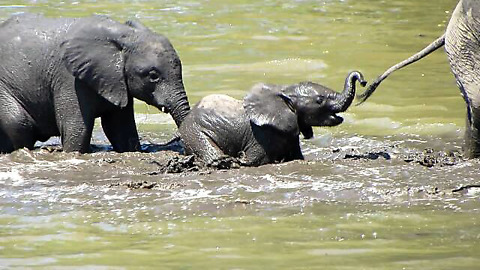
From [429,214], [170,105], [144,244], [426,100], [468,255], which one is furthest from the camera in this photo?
[426,100]

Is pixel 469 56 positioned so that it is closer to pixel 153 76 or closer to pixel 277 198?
pixel 277 198

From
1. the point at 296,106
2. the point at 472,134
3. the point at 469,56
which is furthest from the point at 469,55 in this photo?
the point at 296,106

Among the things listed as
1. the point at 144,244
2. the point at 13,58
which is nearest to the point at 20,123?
the point at 13,58

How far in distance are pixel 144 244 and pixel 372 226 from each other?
1.56m

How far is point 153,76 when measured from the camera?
12.0m

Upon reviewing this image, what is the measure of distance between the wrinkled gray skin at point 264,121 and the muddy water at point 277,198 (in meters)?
0.28

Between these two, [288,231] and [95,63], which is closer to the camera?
[288,231]

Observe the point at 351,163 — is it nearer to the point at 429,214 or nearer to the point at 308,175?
the point at 308,175

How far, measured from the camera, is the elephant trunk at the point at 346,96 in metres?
11.0

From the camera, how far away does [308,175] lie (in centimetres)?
1082

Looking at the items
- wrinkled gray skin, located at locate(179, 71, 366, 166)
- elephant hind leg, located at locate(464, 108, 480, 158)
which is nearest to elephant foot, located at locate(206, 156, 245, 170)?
wrinkled gray skin, located at locate(179, 71, 366, 166)

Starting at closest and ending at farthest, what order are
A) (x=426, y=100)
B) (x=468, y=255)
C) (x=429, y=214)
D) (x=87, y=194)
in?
(x=468, y=255), (x=429, y=214), (x=87, y=194), (x=426, y=100)

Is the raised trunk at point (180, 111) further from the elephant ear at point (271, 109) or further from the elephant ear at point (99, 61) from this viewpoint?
the elephant ear at point (271, 109)

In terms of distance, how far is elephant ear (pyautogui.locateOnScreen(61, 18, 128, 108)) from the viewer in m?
12.0
